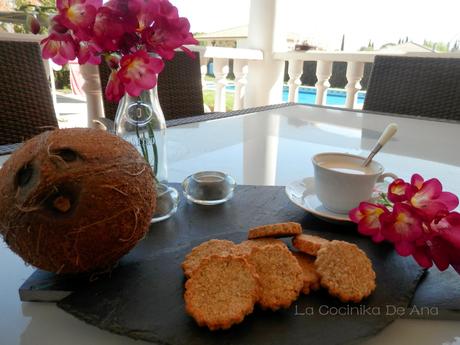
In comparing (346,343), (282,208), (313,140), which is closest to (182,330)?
(346,343)

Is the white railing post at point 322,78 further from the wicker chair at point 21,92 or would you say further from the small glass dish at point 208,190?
the small glass dish at point 208,190

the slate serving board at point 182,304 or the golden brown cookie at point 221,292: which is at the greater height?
the golden brown cookie at point 221,292

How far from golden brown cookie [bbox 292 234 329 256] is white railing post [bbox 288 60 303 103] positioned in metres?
2.58

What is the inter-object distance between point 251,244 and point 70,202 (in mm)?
224

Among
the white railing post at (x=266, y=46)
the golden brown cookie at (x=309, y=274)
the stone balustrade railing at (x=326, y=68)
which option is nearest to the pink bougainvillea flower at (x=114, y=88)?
the golden brown cookie at (x=309, y=274)

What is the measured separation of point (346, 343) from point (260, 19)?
9.32ft

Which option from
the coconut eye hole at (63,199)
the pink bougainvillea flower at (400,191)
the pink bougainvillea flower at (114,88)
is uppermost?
the pink bougainvillea flower at (114,88)

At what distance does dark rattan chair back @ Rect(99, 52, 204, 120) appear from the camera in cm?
153

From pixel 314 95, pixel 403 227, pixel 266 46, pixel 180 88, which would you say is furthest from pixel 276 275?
pixel 314 95

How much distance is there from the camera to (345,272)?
393mm

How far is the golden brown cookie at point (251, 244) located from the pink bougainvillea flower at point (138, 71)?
238mm

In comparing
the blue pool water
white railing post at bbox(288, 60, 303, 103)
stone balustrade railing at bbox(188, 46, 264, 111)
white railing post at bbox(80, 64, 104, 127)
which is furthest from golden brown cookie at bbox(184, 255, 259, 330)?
the blue pool water

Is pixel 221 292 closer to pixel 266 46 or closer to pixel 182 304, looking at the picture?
pixel 182 304

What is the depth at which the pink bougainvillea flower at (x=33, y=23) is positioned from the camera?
0.48m
